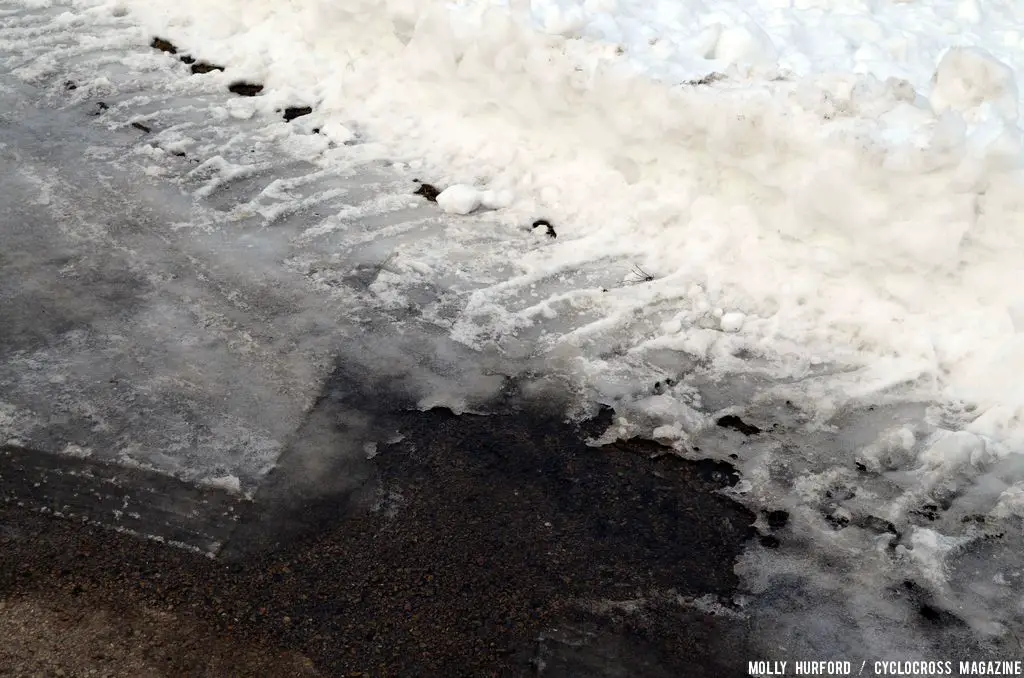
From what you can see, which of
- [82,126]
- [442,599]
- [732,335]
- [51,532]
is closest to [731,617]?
[442,599]

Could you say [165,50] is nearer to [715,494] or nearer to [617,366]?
[617,366]

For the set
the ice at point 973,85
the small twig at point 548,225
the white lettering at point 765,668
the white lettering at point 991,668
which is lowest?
the white lettering at point 991,668

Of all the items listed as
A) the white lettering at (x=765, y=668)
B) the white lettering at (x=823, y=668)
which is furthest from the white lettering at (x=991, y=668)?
the white lettering at (x=765, y=668)

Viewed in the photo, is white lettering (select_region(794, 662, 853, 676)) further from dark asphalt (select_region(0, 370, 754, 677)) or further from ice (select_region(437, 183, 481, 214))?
ice (select_region(437, 183, 481, 214))

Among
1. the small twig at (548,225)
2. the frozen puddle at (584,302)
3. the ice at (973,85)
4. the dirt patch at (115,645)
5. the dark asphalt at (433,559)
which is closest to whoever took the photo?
the dirt patch at (115,645)

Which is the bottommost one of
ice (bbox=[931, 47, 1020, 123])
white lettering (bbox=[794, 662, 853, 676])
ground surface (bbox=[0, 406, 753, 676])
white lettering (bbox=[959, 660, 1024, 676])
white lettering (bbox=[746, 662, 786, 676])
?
white lettering (bbox=[959, 660, 1024, 676])

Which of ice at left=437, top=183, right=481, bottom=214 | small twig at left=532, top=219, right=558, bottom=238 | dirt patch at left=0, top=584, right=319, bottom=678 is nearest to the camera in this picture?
dirt patch at left=0, top=584, right=319, bottom=678

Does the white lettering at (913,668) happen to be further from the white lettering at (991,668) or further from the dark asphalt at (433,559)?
the dark asphalt at (433,559)

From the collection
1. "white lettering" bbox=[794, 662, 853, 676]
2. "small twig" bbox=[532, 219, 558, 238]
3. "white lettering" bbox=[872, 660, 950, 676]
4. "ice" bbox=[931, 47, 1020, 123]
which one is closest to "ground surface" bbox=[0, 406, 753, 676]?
"white lettering" bbox=[794, 662, 853, 676]

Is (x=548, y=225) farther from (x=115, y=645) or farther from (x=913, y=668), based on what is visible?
(x=115, y=645)

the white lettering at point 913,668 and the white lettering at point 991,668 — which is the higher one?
the white lettering at point 913,668
